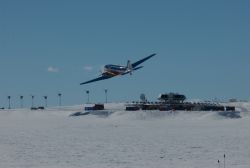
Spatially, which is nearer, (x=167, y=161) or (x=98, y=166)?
(x=98, y=166)

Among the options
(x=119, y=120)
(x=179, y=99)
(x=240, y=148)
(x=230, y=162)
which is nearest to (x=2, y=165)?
(x=230, y=162)

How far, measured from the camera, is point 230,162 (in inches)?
1312

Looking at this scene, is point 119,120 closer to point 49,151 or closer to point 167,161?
point 49,151

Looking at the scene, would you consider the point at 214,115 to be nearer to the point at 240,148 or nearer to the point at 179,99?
the point at 179,99

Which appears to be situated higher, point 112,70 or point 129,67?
point 129,67

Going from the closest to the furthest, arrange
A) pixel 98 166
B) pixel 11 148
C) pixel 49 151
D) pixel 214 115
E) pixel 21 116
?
pixel 98 166, pixel 49 151, pixel 11 148, pixel 214 115, pixel 21 116

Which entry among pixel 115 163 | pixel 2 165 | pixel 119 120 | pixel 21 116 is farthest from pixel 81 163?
pixel 21 116

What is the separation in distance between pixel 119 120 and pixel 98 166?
254 ft

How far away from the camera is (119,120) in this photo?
4343 inches

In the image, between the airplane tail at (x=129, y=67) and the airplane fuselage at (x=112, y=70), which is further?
the airplane tail at (x=129, y=67)

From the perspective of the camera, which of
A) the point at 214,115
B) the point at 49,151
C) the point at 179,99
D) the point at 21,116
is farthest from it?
the point at 179,99

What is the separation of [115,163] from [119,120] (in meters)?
76.2

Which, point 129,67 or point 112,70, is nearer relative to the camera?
point 112,70

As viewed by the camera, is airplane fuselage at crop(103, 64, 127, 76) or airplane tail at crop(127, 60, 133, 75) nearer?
airplane fuselage at crop(103, 64, 127, 76)
